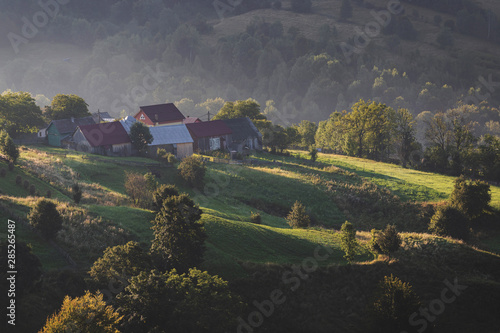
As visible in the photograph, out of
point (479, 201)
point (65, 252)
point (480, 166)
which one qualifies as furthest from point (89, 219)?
point (480, 166)

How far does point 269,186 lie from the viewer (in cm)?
5909

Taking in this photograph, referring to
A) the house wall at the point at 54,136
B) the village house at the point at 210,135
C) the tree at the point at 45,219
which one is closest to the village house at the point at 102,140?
the house wall at the point at 54,136

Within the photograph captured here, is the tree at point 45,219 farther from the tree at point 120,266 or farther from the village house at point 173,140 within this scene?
the village house at point 173,140

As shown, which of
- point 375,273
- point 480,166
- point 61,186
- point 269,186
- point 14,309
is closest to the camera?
point 14,309

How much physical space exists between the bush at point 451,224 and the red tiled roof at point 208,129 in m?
49.5

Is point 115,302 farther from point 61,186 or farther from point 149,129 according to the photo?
point 149,129

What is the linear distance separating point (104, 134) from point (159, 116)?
2971 cm

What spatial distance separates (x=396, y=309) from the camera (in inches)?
870

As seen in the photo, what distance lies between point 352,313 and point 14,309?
58.8ft

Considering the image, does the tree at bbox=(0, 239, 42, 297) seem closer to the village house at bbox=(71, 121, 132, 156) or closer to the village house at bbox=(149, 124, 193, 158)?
the village house at bbox=(71, 121, 132, 156)

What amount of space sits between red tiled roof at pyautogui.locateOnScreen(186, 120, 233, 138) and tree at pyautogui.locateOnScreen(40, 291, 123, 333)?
64638 mm

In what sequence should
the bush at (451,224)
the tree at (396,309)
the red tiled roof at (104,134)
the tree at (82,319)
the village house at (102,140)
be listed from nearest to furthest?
the tree at (82,319), the tree at (396,309), the bush at (451,224), the village house at (102,140), the red tiled roof at (104,134)

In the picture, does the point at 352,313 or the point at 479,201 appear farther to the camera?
the point at 479,201

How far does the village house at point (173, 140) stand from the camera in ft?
247
